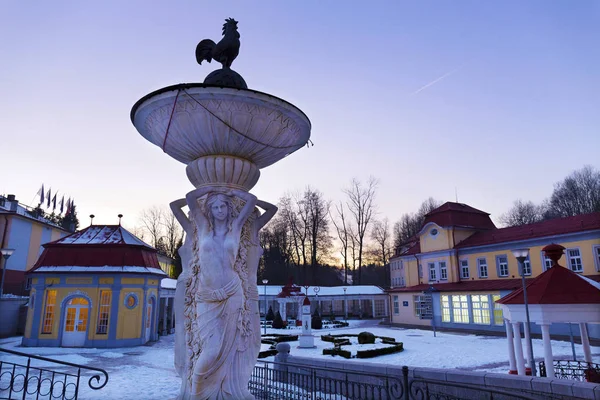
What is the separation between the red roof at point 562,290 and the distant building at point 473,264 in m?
15.5

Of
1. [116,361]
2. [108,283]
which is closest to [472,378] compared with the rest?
[116,361]

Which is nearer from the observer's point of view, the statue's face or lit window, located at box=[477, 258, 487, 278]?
the statue's face

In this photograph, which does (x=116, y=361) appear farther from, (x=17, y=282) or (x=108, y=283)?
(x=17, y=282)

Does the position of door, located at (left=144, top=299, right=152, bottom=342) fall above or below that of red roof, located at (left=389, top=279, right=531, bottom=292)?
below

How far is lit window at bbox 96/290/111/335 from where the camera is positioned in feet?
66.1

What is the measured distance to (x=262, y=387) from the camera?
875 cm

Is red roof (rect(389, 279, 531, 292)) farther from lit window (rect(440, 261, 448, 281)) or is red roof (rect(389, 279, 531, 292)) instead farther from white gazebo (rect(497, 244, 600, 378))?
white gazebo (rect(497, 244, 600, 378))

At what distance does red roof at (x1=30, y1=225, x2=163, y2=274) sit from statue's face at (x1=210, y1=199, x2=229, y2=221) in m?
18.6

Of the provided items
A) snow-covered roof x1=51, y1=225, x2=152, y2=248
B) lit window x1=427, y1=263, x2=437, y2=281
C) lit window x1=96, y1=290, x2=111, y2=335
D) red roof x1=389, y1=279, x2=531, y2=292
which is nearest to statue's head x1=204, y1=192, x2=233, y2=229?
lit window x1=96, y1=290, x2=111, y2=335

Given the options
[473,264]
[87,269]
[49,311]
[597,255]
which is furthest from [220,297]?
[473,264]

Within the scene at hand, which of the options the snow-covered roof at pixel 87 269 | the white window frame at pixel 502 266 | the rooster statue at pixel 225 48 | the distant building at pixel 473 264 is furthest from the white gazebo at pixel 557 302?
the white window frame at pixel 502 266

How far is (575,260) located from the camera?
24000 mm

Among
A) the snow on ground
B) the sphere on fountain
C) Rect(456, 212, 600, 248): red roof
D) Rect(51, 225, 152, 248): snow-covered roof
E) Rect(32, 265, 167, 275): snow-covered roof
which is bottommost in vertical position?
the snow on ground

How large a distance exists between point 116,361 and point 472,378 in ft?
45.4
